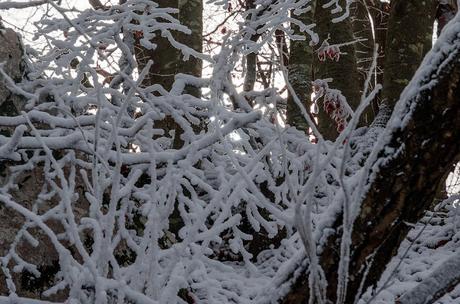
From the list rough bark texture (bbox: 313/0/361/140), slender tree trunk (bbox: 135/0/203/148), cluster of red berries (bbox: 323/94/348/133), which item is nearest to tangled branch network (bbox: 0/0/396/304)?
cluster of red berries (bbox: 323/94/348/133)

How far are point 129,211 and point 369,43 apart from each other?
6.80 metres

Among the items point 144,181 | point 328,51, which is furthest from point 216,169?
point 328,51

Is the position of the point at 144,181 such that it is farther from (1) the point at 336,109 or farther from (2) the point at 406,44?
(2) the point at 406,44

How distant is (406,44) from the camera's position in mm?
4727

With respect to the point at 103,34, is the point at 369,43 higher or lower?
higher

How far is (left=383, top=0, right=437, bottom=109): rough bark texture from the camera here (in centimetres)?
468

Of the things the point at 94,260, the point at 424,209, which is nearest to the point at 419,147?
the point at 424,209

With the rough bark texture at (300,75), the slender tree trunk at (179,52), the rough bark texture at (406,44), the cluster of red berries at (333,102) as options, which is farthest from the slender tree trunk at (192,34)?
the rough bark texture at (406,44)

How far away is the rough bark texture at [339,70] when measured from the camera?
19.4 ft

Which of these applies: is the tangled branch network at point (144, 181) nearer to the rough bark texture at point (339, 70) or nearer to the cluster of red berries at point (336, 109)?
the cluster of red berries at point (336, 109)

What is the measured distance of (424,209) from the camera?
5.40ft

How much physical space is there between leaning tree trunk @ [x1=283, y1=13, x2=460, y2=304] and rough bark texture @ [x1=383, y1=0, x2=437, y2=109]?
10.5 feet

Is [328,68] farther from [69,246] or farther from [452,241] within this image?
[69,246]

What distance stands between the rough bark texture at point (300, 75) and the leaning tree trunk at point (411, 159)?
363 cm
